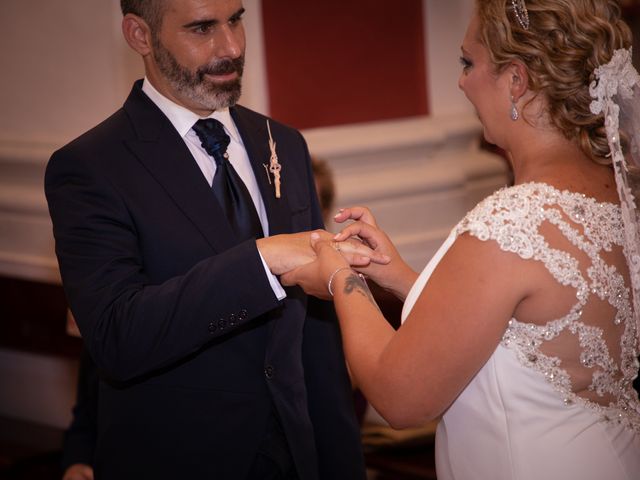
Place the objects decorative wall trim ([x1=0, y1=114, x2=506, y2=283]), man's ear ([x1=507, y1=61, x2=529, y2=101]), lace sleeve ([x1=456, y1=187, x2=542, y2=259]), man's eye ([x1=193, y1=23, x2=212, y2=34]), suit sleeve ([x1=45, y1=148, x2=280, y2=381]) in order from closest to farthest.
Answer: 1. lace sleeve ([x1=456, y1=187, x2=542, y2=259])
2. man's ear ([x1=507, y1=61, x2=529, y2=101])
3. suit sleeve ([x1=45, y1=148, x2=280, y2=381])
4. man's eye ([x1=193, y1=23, x2=212, y2=34])
5. decorative wall trim ([x1=0, y1=114, x2=506, y2=283])

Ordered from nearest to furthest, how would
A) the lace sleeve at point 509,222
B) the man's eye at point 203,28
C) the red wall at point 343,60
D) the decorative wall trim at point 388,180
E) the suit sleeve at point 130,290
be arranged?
the lace sleeve at point 509,222, the suit sleeve at point 130,290, the man's eye at point 203,28, the decorative wall trim at point 388,180, the red wall at point 343,60

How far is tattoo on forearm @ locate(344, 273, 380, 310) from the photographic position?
2129 mm

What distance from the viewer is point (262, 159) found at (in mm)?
2477

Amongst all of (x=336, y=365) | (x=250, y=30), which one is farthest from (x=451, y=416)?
(x=250, y=30)

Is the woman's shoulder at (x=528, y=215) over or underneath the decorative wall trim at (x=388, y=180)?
over

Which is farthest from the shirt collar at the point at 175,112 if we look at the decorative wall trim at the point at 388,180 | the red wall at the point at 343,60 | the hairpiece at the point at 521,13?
the red wall at the point at 343,60

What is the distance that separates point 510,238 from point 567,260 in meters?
0.12

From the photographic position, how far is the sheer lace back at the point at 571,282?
75.6 inches

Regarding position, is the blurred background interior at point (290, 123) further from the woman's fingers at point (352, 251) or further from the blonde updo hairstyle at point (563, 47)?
the blonde updo hairstyle at point (563, 47)

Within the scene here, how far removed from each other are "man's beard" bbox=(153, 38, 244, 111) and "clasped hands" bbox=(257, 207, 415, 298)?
0.38 m

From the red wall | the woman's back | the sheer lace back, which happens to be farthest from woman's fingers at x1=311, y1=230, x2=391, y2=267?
the red wall

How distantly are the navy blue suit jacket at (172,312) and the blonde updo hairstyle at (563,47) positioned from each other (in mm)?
688

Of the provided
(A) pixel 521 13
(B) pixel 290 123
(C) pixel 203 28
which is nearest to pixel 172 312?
(C) pixel 203 28

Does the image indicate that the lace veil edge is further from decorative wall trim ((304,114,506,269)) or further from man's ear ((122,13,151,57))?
decorative wall trim ((304,114,506,269))
